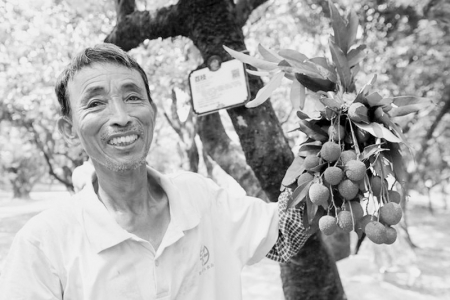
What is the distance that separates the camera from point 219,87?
1994mm

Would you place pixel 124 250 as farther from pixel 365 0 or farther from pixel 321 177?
pixel 365 0

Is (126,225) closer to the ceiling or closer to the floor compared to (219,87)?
closer to the floor

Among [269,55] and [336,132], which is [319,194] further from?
[269,55]

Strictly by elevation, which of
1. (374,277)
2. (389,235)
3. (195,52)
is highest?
(195,52)

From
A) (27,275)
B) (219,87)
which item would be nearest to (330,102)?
(219,87)

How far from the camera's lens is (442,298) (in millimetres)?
3826

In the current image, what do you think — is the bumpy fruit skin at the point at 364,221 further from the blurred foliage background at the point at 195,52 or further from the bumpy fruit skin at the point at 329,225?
the blurred foliage background at the point at 195,52

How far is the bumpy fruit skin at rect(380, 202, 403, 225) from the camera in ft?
4.01

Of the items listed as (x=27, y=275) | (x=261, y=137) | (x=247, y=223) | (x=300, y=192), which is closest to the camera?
(x=27, y=275)

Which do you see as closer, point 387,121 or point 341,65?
point 387,121

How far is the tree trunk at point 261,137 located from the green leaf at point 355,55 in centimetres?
60

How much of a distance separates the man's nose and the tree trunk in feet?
2.45

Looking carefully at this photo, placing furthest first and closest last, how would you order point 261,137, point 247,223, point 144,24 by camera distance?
1. point 144,24
2. point 261,137
3. point 247,223

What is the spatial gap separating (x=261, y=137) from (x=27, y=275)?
112 centimetres
